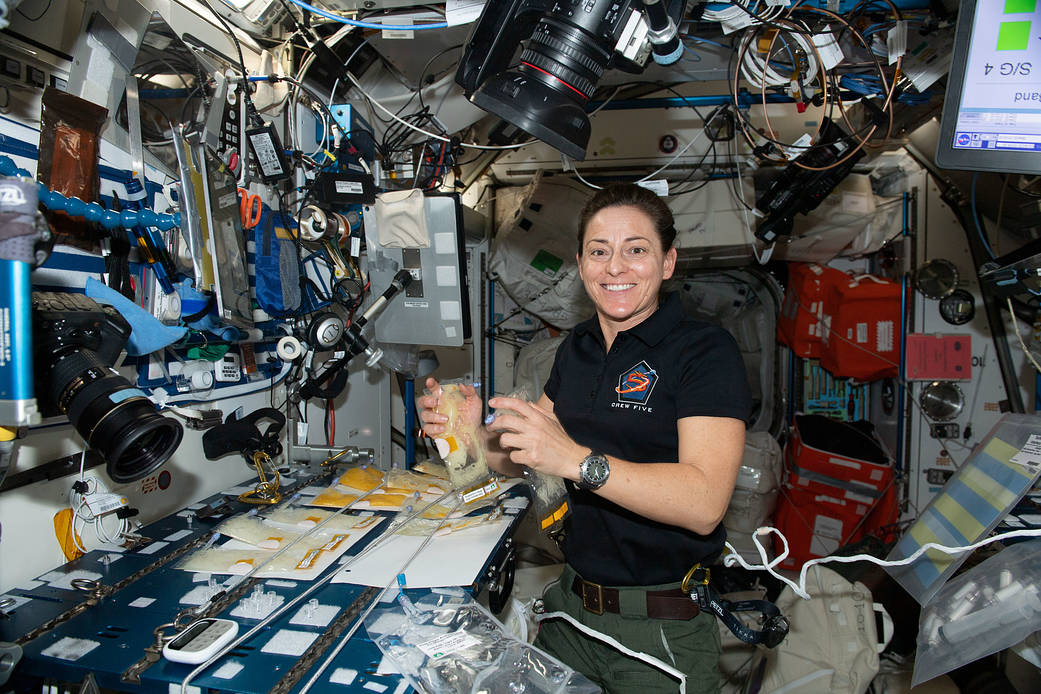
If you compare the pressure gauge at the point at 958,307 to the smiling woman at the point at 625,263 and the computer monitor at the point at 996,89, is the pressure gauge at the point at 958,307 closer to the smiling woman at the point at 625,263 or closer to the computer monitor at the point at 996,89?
the computer monitor at the point at 996,89

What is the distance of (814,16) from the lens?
6.37 ft

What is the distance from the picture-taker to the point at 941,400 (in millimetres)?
3596

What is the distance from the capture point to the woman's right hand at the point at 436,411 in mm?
1625

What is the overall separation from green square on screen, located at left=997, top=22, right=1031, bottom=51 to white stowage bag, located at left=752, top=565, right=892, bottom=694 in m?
2.07

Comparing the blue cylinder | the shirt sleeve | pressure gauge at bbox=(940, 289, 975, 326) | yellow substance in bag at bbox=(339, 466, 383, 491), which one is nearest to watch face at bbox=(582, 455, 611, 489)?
the shirt sleeve

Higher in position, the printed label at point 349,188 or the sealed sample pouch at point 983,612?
the printed label at point 349,188

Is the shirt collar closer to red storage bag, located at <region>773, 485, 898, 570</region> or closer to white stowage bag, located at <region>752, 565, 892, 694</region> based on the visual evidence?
white stowage bag, located at <region>752, 565, 892, 694</region>

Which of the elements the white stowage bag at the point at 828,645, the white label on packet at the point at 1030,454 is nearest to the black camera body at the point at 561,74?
the white label on packet at the point at 1030,454

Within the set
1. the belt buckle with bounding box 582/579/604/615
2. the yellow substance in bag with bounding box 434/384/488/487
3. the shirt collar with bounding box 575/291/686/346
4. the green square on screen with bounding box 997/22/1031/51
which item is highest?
the green square on screen with bounding box 997/22/1031/51

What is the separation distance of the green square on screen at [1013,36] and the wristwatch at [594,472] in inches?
63.0

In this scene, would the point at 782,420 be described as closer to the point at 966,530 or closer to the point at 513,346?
the point at 513,346

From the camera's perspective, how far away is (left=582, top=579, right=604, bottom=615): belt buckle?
60.8 inches

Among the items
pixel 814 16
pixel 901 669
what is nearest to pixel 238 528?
pixel 814 16

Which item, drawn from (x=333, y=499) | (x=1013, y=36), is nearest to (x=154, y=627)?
(x=333, y=499)
